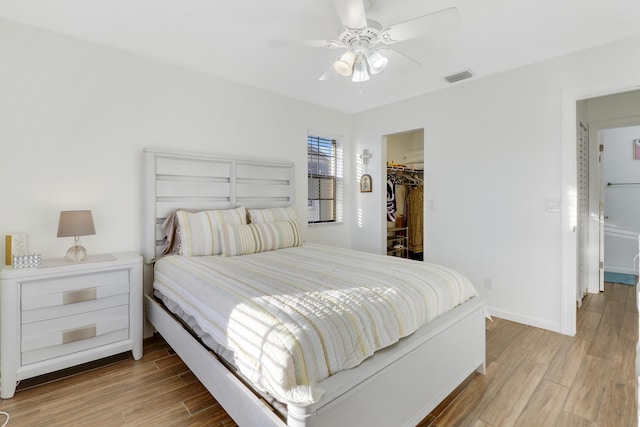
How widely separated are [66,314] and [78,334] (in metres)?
0.16

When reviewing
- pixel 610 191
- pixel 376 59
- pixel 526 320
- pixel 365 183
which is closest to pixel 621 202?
pixel 610 191

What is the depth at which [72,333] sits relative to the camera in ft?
7.00

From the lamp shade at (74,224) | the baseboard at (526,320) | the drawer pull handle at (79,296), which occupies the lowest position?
the baseboard at (526,320)

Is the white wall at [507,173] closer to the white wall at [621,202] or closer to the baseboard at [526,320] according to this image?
the baseboard at [526,320]

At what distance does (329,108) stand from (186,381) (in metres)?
3.62

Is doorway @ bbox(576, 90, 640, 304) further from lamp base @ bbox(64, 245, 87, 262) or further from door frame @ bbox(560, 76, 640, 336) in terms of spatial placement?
lamp base @ bbox(64, 245, 87, 262)

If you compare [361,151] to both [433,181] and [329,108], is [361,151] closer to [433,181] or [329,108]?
[329,108]

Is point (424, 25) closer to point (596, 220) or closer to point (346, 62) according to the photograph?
point (346, 62)

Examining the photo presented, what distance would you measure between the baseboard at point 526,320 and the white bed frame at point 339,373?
1.25 meters

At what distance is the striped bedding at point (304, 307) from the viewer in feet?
3.90

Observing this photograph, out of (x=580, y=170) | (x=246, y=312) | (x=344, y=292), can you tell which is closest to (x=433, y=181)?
(x=580, y=170)

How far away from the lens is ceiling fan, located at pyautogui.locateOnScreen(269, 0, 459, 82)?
167 centimetres

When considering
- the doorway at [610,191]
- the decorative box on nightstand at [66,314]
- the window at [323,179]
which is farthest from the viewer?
the window at [323,179]

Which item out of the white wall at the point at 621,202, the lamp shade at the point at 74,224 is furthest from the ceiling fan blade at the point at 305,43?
the white wall at the point at 621,202
